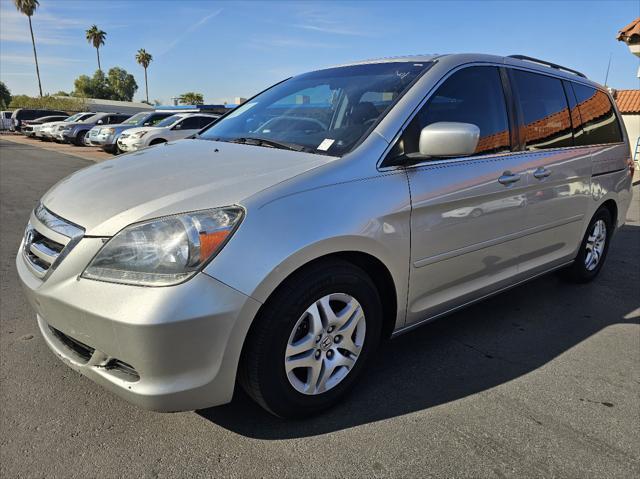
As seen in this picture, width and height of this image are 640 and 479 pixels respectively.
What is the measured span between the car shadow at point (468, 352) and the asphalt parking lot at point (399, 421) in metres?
0.01

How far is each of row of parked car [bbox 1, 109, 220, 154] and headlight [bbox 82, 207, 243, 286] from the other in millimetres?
7456

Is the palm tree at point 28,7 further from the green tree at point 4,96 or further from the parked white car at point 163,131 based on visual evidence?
the parked white car at point 163,131

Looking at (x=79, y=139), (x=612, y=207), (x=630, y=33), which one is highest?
(x=630, y=33)

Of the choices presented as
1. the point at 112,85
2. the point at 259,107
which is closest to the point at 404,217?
the point at 259,107

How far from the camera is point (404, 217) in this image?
2.41 m

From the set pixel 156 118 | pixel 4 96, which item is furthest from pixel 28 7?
pixel 156 118

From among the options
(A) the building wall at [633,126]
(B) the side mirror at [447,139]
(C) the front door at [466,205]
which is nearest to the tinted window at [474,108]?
(C) the front door at [466,205]

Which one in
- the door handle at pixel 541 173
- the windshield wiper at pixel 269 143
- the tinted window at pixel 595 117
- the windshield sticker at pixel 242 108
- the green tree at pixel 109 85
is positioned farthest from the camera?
the green tree at pixel 109 85

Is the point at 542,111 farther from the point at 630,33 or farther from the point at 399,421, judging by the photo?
the point at 630,33

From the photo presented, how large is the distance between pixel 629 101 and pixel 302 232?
17.9m

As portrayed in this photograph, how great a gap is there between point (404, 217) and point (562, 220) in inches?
72.1

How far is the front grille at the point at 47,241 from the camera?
2043 mm

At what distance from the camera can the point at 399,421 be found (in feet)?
7.76

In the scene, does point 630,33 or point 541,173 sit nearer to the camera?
point 541,173
